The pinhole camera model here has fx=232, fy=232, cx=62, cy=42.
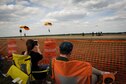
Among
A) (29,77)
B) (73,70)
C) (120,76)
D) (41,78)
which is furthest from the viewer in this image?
(120,76)

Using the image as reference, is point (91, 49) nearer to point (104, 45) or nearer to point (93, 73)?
point (104, 45)

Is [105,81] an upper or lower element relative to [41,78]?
upper

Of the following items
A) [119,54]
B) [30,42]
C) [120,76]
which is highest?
[30,42]

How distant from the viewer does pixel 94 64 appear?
29.3 ft

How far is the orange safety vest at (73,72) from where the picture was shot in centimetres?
380

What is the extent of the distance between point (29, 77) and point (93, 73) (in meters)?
2.07

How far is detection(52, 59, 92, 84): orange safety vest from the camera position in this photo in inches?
150

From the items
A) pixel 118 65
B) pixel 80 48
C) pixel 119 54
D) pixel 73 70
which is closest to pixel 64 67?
pixel 73 70

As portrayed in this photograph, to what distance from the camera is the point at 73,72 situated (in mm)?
3893

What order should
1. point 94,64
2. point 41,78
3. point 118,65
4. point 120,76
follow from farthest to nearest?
point 94,64, point 118,65, point 120,76, point 41,78

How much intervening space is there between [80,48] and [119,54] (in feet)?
9.22

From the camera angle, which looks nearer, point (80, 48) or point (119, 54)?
point (119, 54)

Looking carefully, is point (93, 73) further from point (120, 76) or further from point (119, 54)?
point (119, 54)

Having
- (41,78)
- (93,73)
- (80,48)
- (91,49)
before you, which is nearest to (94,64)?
(91,49)
